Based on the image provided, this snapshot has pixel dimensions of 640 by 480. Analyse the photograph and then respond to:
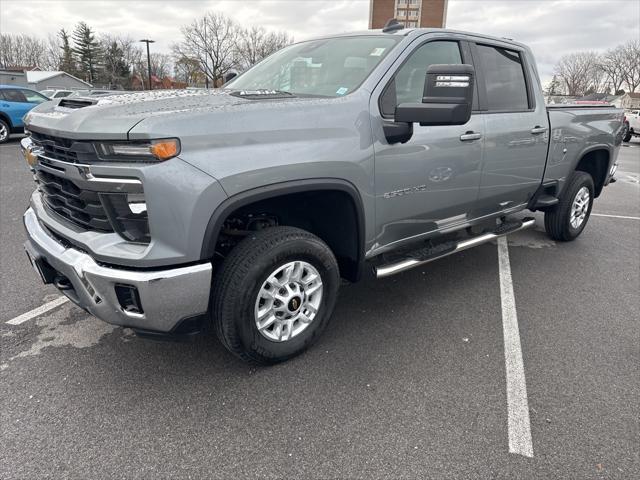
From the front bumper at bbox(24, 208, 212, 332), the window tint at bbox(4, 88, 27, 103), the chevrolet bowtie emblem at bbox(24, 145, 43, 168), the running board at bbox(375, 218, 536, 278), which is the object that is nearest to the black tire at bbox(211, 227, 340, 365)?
the front bumper at bbox(24, 208, 212, 332)

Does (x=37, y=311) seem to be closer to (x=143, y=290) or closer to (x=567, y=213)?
(x=143, y=290)

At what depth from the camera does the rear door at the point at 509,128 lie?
365cm

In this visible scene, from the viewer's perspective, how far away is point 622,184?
9.95 m

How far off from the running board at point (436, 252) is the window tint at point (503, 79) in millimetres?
1062

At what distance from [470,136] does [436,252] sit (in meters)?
0.88

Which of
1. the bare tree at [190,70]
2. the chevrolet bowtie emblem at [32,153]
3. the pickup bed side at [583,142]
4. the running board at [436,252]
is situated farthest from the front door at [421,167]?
the bare tree at [190,70]

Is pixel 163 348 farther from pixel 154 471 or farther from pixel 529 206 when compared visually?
pixel 529 206

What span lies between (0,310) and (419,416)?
3.03 m

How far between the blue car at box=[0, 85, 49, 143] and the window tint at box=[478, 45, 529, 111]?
12409mm

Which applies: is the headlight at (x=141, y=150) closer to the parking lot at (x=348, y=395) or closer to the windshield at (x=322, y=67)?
the windshield at (x=322, y=67)

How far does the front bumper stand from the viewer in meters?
2.07

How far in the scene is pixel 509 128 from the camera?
376 centimetres

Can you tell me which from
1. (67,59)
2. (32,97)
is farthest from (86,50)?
(32,97)

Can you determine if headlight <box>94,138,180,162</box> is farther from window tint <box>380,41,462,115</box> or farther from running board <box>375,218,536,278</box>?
running board <box>375,218,536,278</box>
